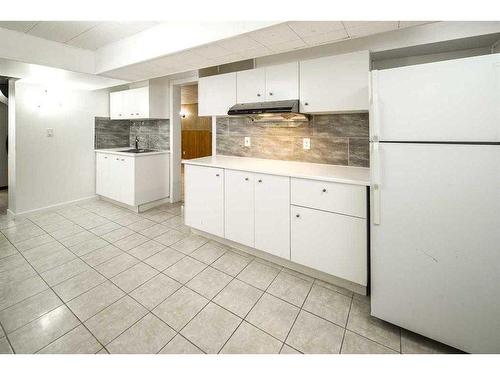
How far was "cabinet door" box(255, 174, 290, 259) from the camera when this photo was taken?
2.21m

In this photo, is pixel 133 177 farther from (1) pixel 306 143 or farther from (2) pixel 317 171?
(2) pixel 317 171

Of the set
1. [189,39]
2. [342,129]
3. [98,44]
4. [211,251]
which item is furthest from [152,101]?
[342,129]

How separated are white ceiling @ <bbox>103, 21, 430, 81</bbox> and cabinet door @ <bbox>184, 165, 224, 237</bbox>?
3.92 feet

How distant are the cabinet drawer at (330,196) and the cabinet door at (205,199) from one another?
0.90 meters

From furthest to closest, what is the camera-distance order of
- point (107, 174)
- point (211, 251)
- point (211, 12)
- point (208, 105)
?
1. point (107, 174)
2. point (208, 105)
3. point (211, 251)
4. point (211, 12)

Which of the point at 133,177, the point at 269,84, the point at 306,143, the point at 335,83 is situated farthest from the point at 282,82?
the point at 133,177

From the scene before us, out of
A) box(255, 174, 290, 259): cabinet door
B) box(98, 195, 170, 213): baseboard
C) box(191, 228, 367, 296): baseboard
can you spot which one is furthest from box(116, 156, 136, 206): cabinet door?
box(255, 174, 290, 259): cabinet door

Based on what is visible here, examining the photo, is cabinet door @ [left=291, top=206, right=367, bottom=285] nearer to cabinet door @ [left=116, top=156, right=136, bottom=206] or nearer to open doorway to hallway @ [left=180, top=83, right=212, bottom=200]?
cabinet door @ [left=116, top=156, right=136, bottom=206]

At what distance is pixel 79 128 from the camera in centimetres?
423

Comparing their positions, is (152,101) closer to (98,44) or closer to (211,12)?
(98,44)

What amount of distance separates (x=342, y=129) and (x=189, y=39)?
5.80 feet

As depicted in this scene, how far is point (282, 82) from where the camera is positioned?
2449 millimetres

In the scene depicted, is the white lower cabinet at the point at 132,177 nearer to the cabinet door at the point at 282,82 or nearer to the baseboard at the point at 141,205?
the baseboard at the point at 141,205

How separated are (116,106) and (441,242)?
505 cm
